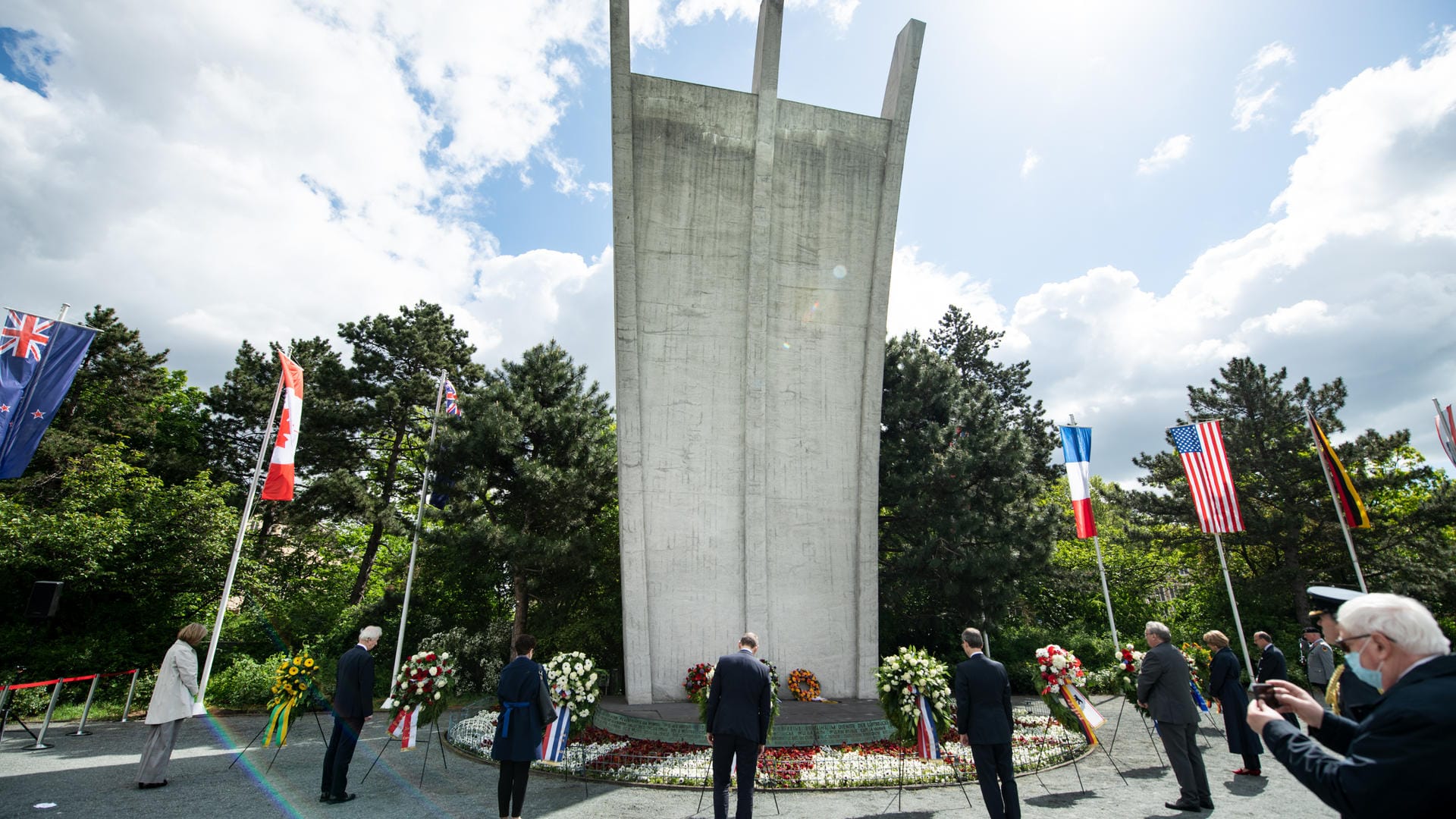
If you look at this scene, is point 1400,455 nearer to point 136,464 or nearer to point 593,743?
point 593,743

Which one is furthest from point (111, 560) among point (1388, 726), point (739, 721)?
point (1388, 726)

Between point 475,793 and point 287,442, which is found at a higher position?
point 287,442

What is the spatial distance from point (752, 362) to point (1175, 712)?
809 centimetres

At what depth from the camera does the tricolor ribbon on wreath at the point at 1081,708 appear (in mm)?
7562

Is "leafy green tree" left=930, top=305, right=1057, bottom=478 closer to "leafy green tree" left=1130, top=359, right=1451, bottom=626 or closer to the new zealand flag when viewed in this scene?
"leafy green tree" left=1130, top=359, right=1451, bottom=626

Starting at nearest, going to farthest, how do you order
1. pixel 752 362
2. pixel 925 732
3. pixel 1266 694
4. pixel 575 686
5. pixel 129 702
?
pixel 1266 694 → pixel 925 732 → pixel 575 686 → pixel 752 362 → pixel 129 702

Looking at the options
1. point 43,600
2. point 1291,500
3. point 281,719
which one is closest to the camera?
point 281,719

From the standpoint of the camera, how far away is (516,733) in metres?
5.59

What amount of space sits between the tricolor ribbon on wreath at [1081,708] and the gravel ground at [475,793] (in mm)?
566

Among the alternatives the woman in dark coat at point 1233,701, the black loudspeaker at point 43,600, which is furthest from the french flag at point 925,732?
the black loudspeaker at point 43,600

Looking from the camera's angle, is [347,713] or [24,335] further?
[24,335]

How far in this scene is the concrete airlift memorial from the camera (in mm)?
11773

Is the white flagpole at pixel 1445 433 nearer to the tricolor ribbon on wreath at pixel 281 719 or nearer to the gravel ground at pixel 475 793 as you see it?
the gravel ground at pixel 475 793

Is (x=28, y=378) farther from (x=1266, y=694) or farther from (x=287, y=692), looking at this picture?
(x=1266, y=694)
